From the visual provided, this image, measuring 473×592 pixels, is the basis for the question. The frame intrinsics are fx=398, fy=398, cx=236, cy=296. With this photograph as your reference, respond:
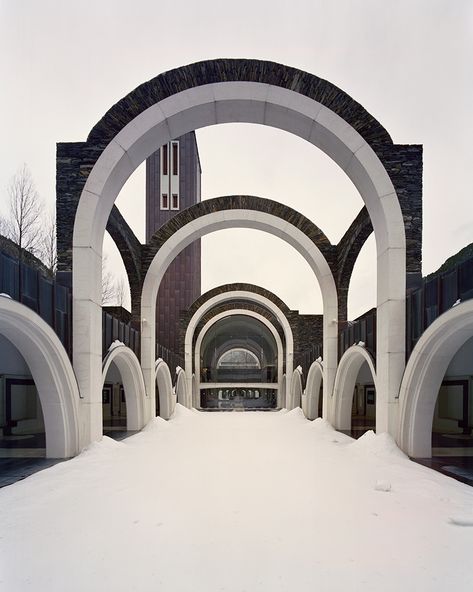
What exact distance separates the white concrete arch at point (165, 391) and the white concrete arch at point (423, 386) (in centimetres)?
1288

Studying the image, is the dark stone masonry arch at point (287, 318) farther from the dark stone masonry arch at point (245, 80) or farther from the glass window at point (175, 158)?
→ the glass window at point (175, 158)

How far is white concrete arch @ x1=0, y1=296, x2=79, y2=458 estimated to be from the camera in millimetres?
8891

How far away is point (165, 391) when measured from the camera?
69.7 ft

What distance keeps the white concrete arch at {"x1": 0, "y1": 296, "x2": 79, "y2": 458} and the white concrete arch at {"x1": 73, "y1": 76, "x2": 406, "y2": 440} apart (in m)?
0.61

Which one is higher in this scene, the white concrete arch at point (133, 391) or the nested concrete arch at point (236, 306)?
the nested concrete arch at point (236, 306)

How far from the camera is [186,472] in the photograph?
8.49 m

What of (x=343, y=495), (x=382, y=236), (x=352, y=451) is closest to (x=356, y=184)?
(x=382, y=236)

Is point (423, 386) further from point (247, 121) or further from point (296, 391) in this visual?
point (296, 391)

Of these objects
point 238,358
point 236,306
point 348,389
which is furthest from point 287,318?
point 238,358

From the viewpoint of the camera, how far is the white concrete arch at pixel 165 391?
67.3 ft

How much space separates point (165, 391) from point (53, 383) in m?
12.1

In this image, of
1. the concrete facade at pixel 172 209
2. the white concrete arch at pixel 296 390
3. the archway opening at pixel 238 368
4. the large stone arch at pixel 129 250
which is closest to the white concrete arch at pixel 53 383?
the large stone arch at pixel 129 250

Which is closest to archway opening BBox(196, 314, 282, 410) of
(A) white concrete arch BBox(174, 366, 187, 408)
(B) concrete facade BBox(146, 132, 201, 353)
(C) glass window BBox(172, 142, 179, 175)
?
(B) concrete facade BBox(146, 132, 201, 353)

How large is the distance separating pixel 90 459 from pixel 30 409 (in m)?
8.38
